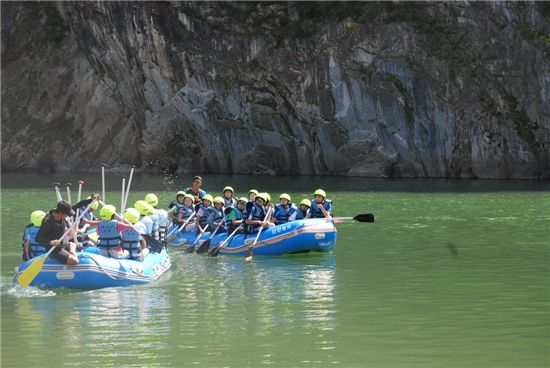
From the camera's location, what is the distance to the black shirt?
20.7m

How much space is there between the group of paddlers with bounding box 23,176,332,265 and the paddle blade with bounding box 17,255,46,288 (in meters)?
0.32

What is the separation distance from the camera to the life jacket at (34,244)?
71.1 feet

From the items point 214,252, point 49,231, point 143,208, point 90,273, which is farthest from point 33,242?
point 214,252

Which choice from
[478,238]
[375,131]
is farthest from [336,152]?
[478,238]

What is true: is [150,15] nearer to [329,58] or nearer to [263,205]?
[329,58]

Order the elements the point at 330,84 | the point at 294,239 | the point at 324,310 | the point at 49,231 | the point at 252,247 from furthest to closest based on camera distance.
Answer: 1. the point at 330,84
2. the point at 252,247
3. the point at 294,239
4. the point at 49,231
5. the point at 324,310

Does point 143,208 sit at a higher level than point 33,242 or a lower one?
higher

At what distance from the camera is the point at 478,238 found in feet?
99.6

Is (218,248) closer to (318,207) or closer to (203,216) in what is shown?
(203,216)

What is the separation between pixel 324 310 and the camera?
18703 millimetres

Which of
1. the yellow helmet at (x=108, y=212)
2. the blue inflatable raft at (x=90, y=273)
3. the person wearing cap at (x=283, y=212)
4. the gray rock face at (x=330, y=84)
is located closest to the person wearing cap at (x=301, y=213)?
the person wearing cap at (x=283, y=212)

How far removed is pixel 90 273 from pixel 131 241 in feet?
6.47

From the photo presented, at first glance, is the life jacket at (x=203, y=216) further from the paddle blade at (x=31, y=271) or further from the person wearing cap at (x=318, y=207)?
the paddle blade at (x=31, y=271)

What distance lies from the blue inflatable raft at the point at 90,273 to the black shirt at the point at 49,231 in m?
0.40
